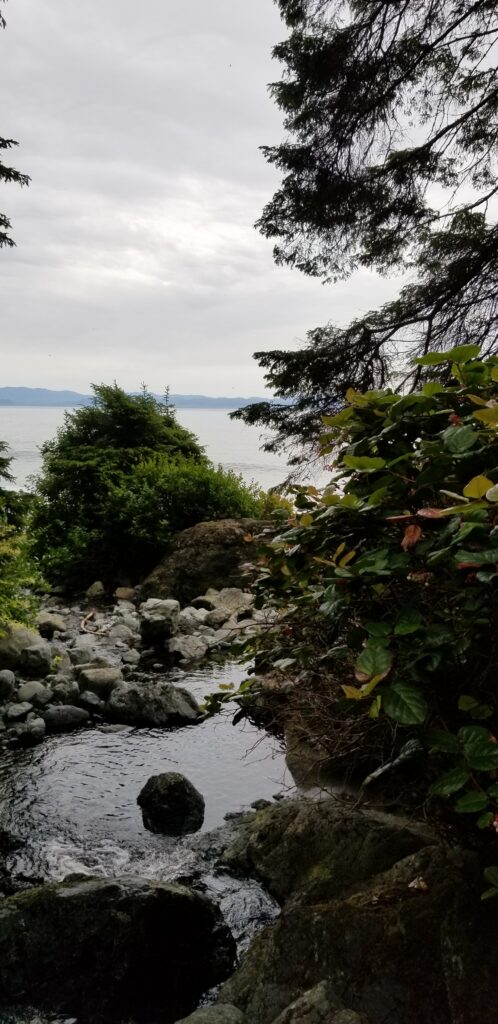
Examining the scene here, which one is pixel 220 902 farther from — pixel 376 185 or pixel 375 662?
pixel 376 185

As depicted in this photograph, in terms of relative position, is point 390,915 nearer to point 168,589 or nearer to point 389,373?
point 389,373

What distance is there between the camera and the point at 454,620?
185 cm

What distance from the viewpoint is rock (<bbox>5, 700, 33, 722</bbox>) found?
582 centimetres

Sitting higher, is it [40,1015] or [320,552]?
[320,552]

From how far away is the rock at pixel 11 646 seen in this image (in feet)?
22.5

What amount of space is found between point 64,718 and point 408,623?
15.6 ft

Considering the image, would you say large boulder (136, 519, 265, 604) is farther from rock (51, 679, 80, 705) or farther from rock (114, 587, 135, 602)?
rock (51, 679, 80, 705)

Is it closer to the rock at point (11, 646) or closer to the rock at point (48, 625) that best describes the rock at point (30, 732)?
the rock at point (11, 646)

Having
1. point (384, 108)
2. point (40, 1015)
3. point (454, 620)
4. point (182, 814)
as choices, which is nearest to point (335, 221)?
point (384, 108)

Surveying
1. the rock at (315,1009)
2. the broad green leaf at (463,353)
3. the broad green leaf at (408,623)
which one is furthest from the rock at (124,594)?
the broad green leaf at (408,623)

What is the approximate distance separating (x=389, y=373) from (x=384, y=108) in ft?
8.27

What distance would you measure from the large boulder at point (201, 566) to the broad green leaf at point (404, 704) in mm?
8656

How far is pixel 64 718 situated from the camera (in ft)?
19.2

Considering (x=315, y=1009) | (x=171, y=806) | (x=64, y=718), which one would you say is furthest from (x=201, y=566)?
(x=315, y=1009)
